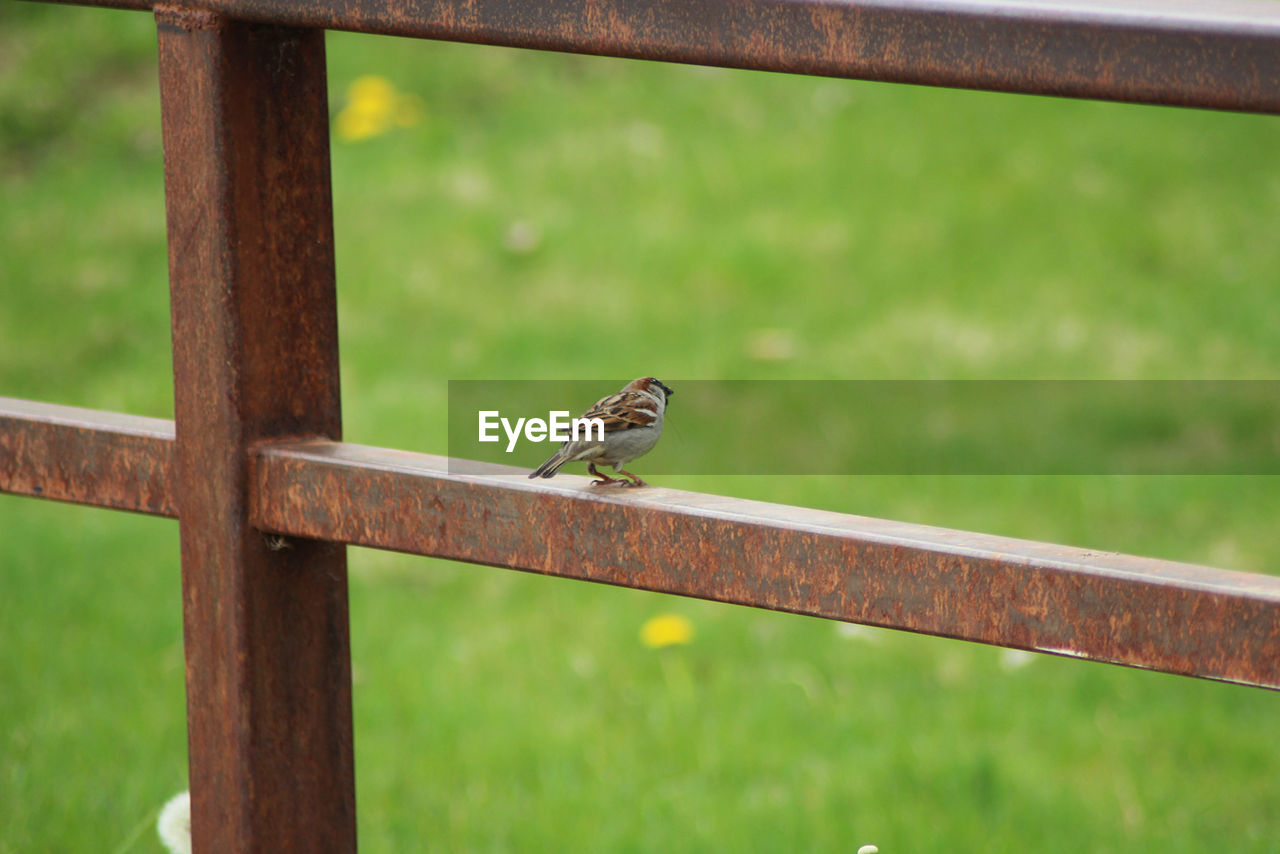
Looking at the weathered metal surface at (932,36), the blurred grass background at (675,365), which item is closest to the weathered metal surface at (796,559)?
the weathered metal surface at (932,36)

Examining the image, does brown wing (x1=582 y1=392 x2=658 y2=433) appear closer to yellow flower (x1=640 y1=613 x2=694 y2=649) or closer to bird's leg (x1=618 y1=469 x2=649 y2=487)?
bird's leg (x1=618 y1=469 x2=649 y2=487)

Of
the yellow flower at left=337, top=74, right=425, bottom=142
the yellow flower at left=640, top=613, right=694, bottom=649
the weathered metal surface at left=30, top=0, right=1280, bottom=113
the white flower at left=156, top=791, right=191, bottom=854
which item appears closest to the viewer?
the weathered metal surface at left=30, top=0, right=1280, bottom=113

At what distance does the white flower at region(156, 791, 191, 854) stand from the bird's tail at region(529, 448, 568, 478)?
0.82 m

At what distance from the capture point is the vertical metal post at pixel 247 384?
158cm

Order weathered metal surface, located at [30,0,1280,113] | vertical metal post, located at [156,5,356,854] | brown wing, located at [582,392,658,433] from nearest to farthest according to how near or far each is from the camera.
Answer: weathered metal surface, located at [30,0,1280,113]
vertical metal post, located at [156,5,356,854]
brown wing, located at [582,392,658,433]

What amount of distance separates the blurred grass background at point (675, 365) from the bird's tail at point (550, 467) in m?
1.18

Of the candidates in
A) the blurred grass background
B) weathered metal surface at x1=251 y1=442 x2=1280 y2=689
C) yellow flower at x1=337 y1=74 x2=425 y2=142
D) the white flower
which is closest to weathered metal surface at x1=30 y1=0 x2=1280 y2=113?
weathered metal surface at x1=251 y1=442 x2=1280 y2=689

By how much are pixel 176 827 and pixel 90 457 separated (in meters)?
0.66

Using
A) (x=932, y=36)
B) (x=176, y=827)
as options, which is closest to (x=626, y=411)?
(x=932, y=36)

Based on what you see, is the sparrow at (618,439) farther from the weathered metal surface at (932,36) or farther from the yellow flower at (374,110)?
the yellow flower at (374,110)

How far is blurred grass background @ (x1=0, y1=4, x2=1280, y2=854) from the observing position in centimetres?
297

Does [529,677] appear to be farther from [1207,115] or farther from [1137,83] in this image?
[1207,115]

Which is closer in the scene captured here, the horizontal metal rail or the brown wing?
the horizontal metal rail

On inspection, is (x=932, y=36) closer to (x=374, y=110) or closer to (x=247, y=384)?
(x=247, y=384)
